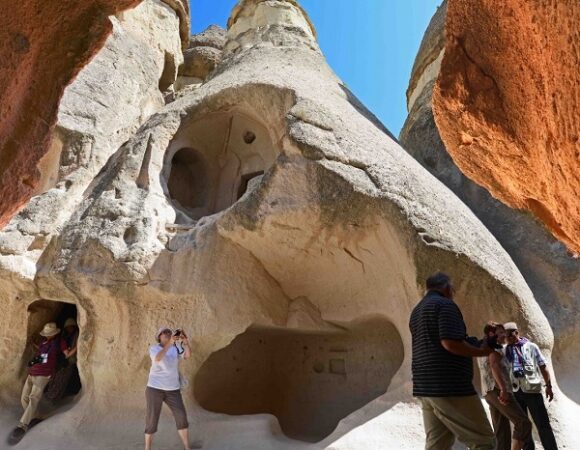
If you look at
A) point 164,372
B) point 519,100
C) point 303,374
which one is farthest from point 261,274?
point 519,100

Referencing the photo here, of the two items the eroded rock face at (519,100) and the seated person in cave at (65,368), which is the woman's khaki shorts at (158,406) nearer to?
the seated person in cave at (65,368)

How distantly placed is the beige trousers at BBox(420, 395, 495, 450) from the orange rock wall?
1.67 metres

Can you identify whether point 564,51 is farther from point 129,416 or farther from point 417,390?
point 129,416

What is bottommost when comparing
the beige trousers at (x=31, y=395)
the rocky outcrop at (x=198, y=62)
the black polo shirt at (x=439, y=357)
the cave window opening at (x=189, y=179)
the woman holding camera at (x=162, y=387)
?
the beige trousers at (x=31, y=395)

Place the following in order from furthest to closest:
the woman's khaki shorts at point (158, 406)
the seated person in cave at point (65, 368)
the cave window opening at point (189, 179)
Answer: the cave window opening at point (189, 179), the seated person in cave at point (65, 368), the woman's khaki shorts at point (158, 406)

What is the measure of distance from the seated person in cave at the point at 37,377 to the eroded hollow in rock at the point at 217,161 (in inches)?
90.1

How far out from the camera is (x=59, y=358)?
5.94 metres

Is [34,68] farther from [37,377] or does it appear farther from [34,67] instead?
[37,377]

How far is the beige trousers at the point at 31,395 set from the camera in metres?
5.32

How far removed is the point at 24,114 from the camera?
1.62m

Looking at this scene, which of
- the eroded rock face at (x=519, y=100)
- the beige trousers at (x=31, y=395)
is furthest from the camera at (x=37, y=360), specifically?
the eroded rock face at (x=519, y=100)

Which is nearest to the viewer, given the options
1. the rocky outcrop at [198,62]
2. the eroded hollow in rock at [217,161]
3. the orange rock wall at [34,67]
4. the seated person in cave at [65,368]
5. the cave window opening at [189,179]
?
the orange rock wall at [34,67]

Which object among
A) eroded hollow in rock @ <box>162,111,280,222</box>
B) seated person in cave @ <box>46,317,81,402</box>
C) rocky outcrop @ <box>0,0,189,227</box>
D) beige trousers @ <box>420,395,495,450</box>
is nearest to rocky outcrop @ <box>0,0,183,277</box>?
seated person in cave @ <box>46,317,81,402</box>

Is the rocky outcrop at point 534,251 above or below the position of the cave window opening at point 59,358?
above
